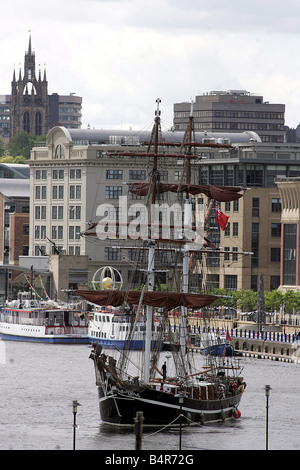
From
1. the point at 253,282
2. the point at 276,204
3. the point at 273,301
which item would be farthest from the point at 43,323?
the point at 276,204

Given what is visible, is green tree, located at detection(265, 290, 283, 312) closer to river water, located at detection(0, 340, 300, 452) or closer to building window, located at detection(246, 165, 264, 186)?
river water, located at detection(0, 340, 300, 452)

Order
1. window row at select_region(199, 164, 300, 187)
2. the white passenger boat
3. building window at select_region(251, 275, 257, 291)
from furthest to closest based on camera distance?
1. window row at select_region(199, 164, 300, 187)
2. building window at select_region(251, 275, 257, 291)
3. the white passenger boat

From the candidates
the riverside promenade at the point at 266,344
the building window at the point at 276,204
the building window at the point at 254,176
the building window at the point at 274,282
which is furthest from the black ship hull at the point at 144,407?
the building window at the point at 254,176

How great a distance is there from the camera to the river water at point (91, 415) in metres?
81.6

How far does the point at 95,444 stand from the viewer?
81188mm

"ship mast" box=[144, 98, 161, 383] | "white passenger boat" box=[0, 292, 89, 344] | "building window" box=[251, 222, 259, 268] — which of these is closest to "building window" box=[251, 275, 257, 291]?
"building window" box=[251, 222, 259, 268]

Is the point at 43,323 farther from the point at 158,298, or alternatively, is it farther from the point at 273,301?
the point at 158,298

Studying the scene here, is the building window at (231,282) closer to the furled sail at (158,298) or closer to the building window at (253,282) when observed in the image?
the building window at (253,282)

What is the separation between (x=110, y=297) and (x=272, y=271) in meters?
100

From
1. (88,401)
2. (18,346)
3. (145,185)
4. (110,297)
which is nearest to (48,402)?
(88,401)

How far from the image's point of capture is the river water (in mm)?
81625

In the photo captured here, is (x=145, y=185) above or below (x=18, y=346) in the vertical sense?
above
